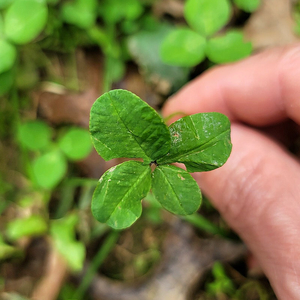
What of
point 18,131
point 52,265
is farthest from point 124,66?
point 52,265

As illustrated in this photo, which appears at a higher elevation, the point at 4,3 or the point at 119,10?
the point at 4,3

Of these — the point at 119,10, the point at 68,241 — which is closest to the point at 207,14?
the point at 119,10

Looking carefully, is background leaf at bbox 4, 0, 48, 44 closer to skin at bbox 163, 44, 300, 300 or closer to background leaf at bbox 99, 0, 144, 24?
background leaf at bbox 99, 0, 144, 24

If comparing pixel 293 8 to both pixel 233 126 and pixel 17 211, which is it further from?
pixel 17 211

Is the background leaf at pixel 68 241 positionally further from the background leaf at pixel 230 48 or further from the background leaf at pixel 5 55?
the background leaf at pixel 230 48

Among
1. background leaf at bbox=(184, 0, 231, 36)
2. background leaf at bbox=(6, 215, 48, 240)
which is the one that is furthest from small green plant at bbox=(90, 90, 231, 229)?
background leaf at bbox=(6, 215, 48, 240)

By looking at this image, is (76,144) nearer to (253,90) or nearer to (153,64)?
(153,64)

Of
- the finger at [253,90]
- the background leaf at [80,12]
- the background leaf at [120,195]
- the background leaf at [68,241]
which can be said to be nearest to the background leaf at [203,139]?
the background leaf at [120,195]
